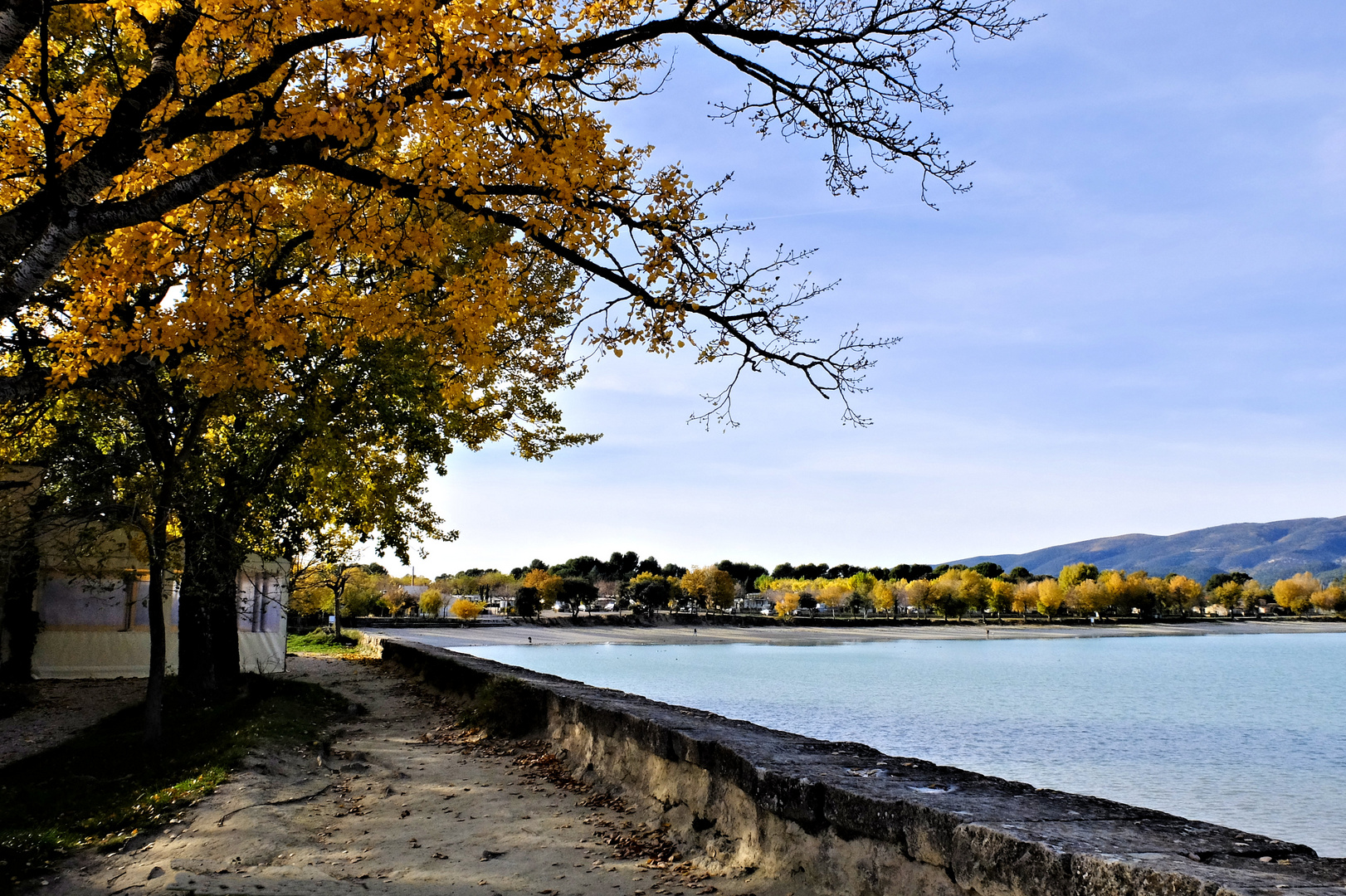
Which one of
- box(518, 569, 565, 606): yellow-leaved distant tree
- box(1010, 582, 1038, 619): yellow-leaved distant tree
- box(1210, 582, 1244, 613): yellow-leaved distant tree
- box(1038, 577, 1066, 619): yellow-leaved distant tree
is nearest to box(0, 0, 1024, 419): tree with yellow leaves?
box(518, 569, 565, 606): yellow-leaved distant tree

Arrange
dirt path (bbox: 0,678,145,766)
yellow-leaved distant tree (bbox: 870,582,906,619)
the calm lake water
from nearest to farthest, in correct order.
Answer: dirt path (bbox: 0,678,145,766)
the calm lake water
yellow-leaved distant tree (bbox: 870,582,906,619)

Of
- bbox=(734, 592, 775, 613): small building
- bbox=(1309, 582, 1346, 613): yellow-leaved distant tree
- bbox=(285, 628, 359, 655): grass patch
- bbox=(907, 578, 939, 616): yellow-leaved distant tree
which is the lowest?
bbox=(1309, 582, 1346, 613): yellow-leaved distant tree

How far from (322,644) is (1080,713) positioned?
2750 centimetres

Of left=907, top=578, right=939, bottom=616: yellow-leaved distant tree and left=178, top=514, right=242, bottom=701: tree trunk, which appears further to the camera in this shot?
left=907, top=578, right=939, bottom=616: yellow-leaved distant tree

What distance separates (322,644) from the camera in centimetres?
3494

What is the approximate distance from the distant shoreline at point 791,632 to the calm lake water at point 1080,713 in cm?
1067

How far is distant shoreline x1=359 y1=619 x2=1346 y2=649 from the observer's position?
61250 millimetres

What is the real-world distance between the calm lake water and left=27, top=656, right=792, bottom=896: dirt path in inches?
273

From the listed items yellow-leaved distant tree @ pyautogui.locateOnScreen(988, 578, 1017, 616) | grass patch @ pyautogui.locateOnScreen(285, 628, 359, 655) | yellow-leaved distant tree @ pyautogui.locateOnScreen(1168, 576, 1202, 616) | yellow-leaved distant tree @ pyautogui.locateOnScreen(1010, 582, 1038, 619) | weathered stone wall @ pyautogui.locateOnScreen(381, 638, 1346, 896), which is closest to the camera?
weathered stone wall @ pyautogui.locateOnScreen(381, 638, 1346, 896)

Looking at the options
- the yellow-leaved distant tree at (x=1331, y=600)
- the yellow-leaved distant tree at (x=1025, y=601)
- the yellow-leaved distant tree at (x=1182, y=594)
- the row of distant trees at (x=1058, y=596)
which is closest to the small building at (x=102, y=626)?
the row of distant trees at (x=1058, y=596)

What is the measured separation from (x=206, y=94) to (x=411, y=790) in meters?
5.31

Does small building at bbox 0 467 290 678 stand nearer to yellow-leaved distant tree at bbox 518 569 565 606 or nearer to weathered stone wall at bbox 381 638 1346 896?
weathered stone wall at bbox 381 638 1346 896

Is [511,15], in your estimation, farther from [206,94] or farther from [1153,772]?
[1153,772]

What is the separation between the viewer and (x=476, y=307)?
5.93 m
